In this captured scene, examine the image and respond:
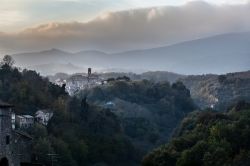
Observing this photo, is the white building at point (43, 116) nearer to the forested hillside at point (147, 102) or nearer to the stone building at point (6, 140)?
the forested hillside at point (147, 102)

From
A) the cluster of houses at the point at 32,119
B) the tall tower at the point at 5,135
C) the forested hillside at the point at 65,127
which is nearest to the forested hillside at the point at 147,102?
the forested hillside at the point at 65,127

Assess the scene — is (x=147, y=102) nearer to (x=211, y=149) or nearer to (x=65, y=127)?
(x=65, y=127)

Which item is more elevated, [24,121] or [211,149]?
[24,121]

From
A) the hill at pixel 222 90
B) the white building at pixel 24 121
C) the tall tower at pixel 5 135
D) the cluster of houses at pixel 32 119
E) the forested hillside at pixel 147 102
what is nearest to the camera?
the tall tower at pixel 5 135

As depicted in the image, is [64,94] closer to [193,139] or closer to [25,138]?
[193,139]

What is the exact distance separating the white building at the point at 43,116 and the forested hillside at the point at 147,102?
27.0 m

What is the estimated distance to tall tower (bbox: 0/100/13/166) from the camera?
102 ft

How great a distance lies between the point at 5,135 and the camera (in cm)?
3123

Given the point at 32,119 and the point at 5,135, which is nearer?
the point at 5,135

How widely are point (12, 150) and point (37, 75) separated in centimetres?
5316

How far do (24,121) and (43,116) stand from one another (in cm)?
666

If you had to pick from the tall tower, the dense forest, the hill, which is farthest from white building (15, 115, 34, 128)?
the hill

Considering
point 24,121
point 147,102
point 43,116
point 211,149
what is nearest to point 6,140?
point 211,149

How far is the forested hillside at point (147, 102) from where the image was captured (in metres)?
107
